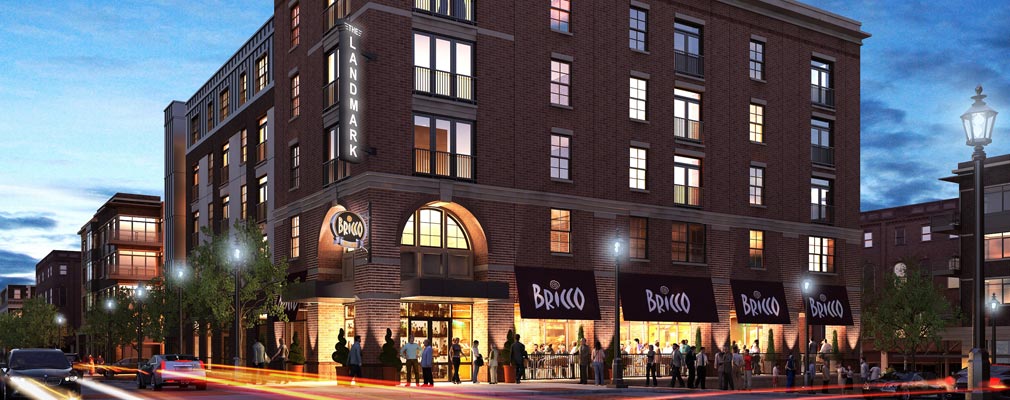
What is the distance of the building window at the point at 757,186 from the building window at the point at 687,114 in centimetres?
403

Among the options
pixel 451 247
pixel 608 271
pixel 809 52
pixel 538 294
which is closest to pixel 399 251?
pixel 451 247

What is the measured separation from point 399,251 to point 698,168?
16.7 m

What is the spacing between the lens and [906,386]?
38312 mm

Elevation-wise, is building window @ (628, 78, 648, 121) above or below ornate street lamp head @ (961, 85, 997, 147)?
above

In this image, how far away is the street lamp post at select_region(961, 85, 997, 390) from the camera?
1812cm

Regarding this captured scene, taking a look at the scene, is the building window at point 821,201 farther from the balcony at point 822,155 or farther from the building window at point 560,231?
the building window at point 560,231

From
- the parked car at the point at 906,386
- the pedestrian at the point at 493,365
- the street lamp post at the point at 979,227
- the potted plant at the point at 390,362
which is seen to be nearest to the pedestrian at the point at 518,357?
the pedestrian at the point at 493,365

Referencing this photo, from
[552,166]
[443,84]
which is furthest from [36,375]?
[552,166]

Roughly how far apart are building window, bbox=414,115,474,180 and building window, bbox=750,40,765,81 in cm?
1703

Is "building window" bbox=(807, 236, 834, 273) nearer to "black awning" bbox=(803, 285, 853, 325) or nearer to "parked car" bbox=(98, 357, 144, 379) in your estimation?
"black awning" bbox=(803, 285, 853, 325)

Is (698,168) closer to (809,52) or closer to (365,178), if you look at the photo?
(809,52)

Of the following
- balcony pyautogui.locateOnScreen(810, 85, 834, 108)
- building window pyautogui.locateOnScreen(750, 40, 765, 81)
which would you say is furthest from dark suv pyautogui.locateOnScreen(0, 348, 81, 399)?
balcony pyautogui.locateOnScreen(810, 85, 834, 108)

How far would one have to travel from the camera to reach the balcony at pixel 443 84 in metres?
40.8

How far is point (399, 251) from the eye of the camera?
39938 mm
